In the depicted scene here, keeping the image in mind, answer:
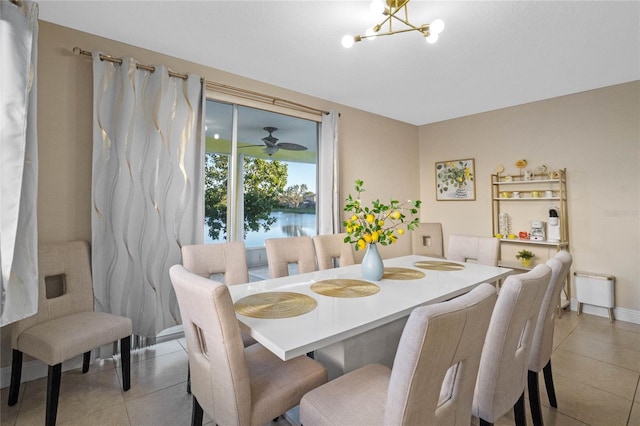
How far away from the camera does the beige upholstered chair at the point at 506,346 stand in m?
1.15

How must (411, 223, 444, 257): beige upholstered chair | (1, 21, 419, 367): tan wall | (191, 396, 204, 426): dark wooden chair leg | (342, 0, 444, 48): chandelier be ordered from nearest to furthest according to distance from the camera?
1. (191, 396, 204, 426): dark wooden chair leg
2. (342, 0, 444, 48): chandelier
3. (1, 21, 419, 367): tan wall
4. (411, 223, 444, 257): beige upholstered chair

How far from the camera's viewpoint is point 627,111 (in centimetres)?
329

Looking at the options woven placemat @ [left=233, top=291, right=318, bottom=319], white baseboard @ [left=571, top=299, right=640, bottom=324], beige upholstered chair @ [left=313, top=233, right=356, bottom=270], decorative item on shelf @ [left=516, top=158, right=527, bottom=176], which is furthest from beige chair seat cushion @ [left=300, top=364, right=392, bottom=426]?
decorative item on shelf @ [left=516, top=158, right=527, bottom=176]

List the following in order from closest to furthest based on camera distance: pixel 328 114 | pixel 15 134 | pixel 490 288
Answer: pixel 490 288
pixel 15 134
pixel 328 114

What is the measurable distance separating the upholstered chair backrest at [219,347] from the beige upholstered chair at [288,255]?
1202mm

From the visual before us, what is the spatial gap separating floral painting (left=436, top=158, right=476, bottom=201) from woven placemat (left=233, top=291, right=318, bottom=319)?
3732mm

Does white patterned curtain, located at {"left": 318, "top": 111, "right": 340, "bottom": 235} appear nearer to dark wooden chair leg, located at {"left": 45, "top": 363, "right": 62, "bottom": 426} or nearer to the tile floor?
the tile floor

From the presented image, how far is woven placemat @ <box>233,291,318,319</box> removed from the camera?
1.42m

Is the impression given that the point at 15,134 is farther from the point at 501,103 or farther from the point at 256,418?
the point at 501,103

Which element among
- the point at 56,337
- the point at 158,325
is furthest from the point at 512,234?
the point at 56,337

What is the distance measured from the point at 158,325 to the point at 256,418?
182cm

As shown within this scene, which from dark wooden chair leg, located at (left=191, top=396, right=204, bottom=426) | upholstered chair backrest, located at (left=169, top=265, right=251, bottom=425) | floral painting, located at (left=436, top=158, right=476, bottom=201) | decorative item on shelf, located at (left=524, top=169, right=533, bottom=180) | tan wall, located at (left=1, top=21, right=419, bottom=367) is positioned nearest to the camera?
upholstered chair backrest, located at (left=169, top=265, right=251, bottom=425)

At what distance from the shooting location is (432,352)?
84 cm

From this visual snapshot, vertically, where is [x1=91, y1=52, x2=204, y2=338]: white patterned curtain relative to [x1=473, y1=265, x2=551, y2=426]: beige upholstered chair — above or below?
above
